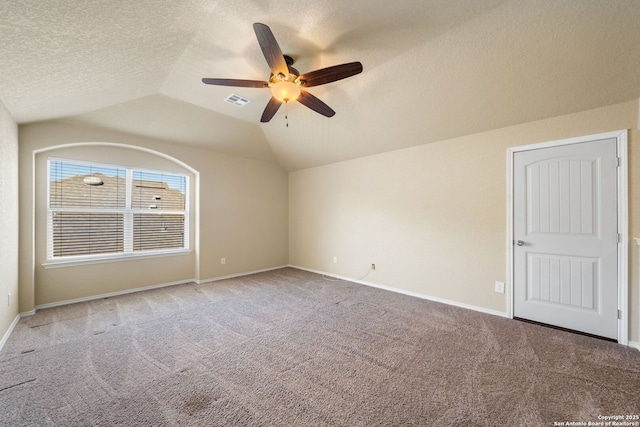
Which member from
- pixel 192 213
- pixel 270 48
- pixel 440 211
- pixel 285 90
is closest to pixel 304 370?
pixel 285 90

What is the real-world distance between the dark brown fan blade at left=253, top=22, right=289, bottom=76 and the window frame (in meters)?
3.42

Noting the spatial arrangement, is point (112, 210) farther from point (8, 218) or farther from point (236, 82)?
point (236, 82)

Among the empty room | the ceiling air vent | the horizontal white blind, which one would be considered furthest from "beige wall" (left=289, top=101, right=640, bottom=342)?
the horizontal white blind

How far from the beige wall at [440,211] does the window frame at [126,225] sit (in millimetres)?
2741

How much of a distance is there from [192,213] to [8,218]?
229 cm

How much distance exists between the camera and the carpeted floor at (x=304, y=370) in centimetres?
158

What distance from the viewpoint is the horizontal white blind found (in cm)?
349

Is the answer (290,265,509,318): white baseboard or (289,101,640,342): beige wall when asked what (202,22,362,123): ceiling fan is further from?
(290,265,509,318): white baseboard

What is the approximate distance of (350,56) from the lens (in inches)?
97.5

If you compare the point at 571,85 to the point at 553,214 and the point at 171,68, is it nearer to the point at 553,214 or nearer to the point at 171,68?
the point at 553,214

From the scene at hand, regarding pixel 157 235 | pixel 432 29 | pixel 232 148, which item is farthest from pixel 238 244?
pixel 432 29

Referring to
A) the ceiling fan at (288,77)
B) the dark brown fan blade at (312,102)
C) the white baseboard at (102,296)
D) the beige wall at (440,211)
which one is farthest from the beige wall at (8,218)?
the beige wall at (440,211)

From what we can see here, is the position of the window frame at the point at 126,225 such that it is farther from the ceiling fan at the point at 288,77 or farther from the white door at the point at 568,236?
the white door at the point at 568,236

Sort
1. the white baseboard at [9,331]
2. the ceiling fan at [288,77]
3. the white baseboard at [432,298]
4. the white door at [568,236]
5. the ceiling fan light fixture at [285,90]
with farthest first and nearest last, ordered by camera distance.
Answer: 1. the white baseboard at [432,298]
2. the white door at [568,236]
3. the white baseboard at [9,331]
4. the ceiling fan light fixture at [285,90]
5. the ceiling fan at [288,77]
